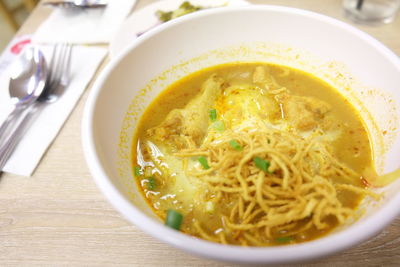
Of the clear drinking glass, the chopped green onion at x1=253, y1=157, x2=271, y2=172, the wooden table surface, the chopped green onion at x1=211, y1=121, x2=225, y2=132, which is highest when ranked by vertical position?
the clear drinking glass

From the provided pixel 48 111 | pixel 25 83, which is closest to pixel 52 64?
pixel 25 83

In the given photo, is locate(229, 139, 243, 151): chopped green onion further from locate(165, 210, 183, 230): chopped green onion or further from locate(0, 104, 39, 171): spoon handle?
→ locate(0, 104, 39, 171): spoon handle

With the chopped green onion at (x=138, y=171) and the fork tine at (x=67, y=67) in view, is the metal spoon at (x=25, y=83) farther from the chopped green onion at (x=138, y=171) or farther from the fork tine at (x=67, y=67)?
the chopped green onion at (x=138, y=171)

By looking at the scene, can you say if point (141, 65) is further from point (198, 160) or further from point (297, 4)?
point (297, 4)

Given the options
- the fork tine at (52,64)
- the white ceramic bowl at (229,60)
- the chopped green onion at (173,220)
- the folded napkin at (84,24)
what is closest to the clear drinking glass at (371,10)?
the white ceramic bowl at (229,60)

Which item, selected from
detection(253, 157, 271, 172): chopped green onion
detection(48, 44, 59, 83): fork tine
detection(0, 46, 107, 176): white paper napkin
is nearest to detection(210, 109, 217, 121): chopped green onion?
detection(253, 157, 271, 172): chopped green onion
